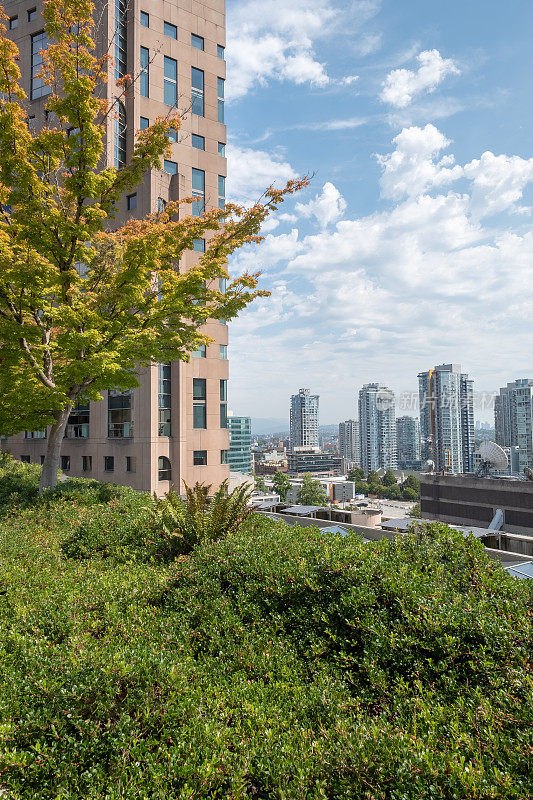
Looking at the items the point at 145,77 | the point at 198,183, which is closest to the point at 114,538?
the point at 198,183

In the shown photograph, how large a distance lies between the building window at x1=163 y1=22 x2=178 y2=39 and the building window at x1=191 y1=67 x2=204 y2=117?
1.63 m

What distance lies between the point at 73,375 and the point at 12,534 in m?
4.08

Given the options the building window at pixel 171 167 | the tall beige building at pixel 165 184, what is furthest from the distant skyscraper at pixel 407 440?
the building window at pixel 171 167

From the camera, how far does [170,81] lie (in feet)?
76.1

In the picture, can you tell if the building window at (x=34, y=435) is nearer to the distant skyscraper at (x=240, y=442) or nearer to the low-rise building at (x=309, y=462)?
the distant skyscraper at (x=240, y=442)

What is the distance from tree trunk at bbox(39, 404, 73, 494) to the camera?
1051cm

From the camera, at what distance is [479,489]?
33.2 metres

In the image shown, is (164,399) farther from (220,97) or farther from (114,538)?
(220,97)

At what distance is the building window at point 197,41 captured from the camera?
2404 centimetres

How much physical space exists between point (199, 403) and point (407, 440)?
169429 millimetres

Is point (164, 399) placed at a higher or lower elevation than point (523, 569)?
higher

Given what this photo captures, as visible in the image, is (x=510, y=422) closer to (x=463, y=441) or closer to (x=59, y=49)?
(x=463, y=441)

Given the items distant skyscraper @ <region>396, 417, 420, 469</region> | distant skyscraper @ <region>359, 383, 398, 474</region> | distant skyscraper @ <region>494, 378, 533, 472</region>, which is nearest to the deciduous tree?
distant skyscraper @ <region>494, 378, 533, 472</region>

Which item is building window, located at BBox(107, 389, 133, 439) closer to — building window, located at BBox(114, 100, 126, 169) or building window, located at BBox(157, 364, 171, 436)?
building window, located at BBox(157, 364, 171, 436)
